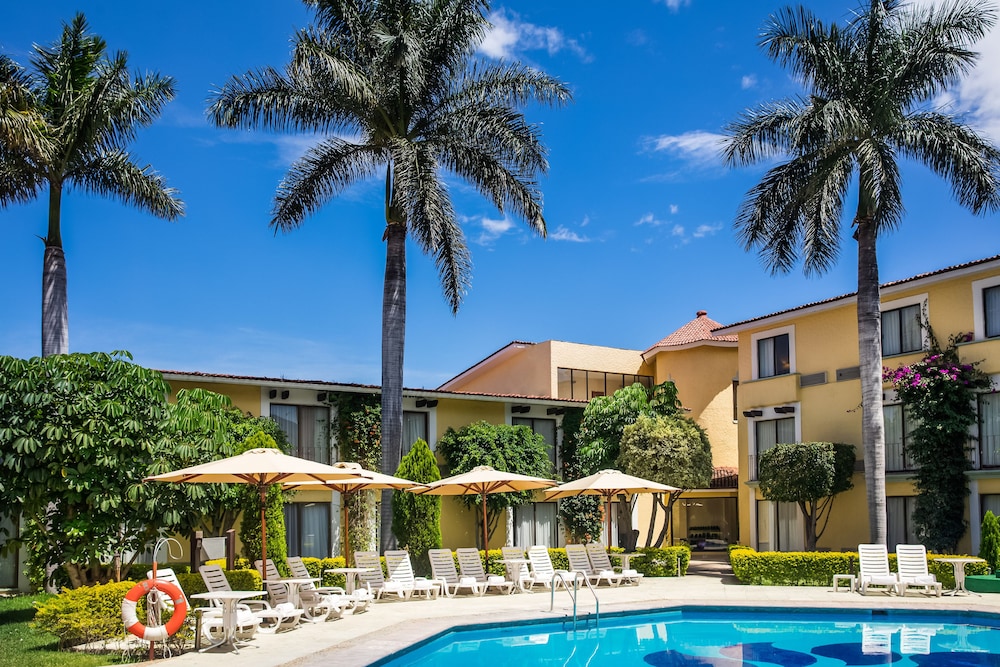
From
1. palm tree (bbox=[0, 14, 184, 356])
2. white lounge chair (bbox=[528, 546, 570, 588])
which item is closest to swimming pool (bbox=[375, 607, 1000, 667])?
white lounge chair (bbox=[528, 546, 570, 588])

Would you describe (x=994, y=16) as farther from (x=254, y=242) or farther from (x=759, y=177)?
(x=254, y=242)

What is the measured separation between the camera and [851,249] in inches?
970

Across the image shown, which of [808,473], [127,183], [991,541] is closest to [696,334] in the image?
[808,473]

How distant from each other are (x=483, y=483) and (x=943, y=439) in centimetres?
1162

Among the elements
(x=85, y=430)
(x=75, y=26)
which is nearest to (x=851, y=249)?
(x=85, y=430)

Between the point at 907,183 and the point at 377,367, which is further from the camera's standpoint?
the point at 377,367

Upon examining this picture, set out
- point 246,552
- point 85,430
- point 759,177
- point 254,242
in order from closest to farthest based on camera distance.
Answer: point 85,430, point 246,552, point 759,177, point 254,242

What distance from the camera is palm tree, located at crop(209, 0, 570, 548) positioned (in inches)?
955

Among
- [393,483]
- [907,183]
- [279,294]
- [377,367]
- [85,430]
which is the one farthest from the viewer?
[279,294]

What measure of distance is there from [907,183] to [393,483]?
1444 cm

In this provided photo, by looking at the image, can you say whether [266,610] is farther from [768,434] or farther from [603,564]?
[768,434]

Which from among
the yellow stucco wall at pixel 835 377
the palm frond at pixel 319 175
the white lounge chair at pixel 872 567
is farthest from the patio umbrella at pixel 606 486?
the palm frond at pixel 319 175

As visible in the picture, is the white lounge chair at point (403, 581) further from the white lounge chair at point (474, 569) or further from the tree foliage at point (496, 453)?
the tree foliage at point (496, 453)

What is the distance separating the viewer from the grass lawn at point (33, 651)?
40.4 ft
